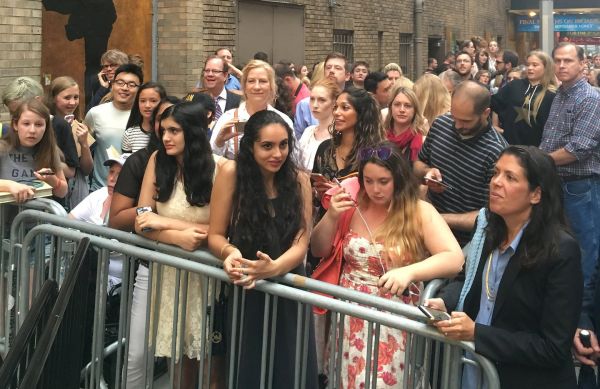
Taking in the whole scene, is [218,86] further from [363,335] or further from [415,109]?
[363,335]

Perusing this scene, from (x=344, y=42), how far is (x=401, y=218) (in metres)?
15.1

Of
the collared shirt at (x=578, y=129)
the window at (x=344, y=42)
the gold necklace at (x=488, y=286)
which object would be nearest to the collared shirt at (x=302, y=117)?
the collared shirt at (x=578, y=129)

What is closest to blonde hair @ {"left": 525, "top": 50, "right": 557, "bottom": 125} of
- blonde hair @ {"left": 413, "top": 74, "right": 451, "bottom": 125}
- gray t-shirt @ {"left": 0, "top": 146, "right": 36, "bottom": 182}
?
blonde hair @ {"left": 413, "top": 74, "right": 451, "bottom": 125}

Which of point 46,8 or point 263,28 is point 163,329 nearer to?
point 46,8

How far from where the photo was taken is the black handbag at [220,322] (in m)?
4.20

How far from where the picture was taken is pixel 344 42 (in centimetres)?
1889

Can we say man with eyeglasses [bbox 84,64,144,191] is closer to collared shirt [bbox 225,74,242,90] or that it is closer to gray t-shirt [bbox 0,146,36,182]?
gray t-shirt [bbox 0,146,36,182]

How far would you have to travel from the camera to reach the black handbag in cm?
420

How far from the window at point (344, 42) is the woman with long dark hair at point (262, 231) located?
14184mm

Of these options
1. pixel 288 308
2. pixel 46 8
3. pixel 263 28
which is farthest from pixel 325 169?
pixel 263 28

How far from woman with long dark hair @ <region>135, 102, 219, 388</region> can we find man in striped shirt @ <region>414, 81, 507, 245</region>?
Result: 1.42m

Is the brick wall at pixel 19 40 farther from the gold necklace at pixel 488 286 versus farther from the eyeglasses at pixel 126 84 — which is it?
the gold necklace at pixel 488 286

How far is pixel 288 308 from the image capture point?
4051 millimetres

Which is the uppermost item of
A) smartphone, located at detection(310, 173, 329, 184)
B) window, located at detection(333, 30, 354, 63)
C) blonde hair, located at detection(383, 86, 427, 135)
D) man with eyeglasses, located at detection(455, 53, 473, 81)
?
window, located at detection(333, 30, 354, 63)
